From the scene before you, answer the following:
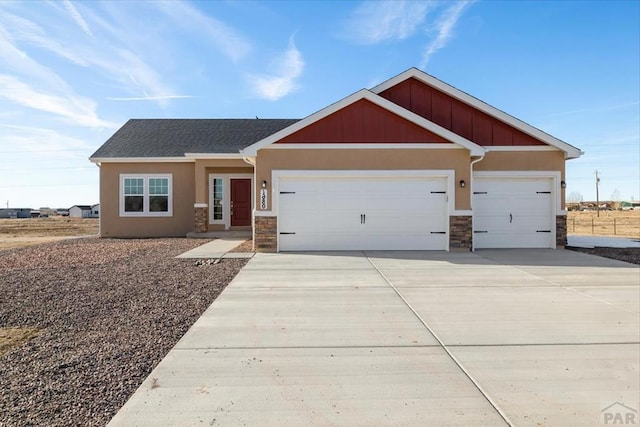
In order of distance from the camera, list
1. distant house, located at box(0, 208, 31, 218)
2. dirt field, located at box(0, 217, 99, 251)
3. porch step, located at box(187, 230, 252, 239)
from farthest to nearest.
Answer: distant house, located at box(0, 208, 31, 218) < dirt field, located at box(0, 217, 99, 251) < porch step, located at box(187, 230, 252, 239)

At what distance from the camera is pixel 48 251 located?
11.4 m

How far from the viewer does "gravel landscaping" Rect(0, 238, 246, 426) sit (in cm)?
297

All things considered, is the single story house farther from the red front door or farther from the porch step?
the red front door

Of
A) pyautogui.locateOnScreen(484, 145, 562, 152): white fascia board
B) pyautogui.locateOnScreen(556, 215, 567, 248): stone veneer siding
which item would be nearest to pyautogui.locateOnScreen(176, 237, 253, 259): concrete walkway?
pyautogui.locateOnScreen(484, 145, 562, 152): white fascia board

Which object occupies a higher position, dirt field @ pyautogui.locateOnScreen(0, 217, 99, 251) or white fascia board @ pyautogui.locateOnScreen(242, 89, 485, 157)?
white fascia board @ pyautogui.locateOnScreen(242, 89, 485, 157)

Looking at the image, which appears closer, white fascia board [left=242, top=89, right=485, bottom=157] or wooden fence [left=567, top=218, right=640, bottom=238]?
white fascia board [left=242, top=89, right=485, bottom=157]

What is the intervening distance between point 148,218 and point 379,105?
35.1 ft

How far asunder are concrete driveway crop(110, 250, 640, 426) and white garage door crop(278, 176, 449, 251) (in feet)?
12.9

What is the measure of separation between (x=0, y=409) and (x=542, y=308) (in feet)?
20.2

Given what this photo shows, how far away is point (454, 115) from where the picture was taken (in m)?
12.1

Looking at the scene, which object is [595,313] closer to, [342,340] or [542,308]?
[542,308]

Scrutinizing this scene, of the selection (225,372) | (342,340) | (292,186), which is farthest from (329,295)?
(292,186)

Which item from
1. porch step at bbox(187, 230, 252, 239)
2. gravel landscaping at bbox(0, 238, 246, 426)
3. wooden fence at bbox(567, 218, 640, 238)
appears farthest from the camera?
wooden fence at bbox(567, 218, 640, 238)

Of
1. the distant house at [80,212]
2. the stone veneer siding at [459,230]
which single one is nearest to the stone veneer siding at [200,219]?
the stone veneer siding at [459,230]
